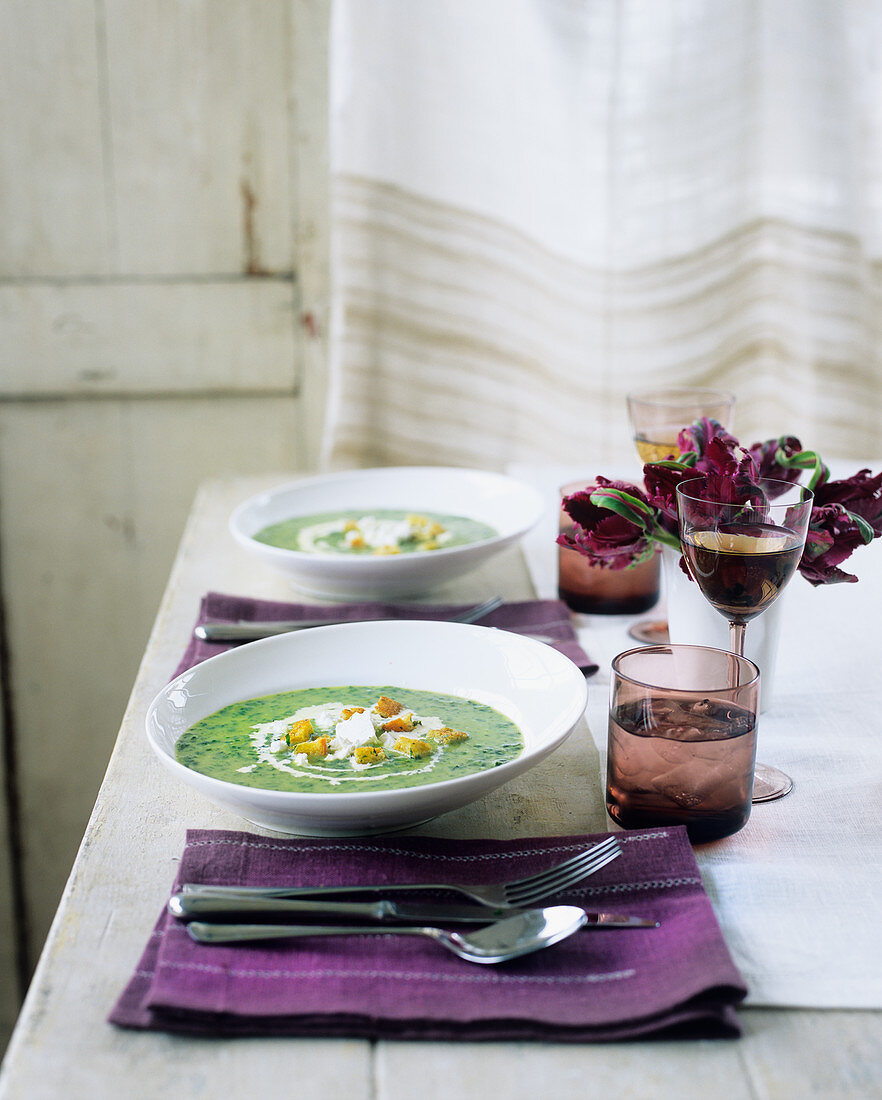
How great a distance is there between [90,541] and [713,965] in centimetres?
206

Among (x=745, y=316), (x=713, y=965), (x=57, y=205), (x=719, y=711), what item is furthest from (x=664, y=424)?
(x=57, y=205)

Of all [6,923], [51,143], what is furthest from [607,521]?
[6,923]

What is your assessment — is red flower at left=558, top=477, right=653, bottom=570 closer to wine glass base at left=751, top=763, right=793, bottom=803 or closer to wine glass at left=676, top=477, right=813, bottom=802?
wine glass at left=676, top=477, right=813, bottom=802

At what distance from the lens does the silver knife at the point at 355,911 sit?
70cm

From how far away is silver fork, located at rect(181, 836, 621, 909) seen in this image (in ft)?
2.37

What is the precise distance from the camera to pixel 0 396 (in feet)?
7.67

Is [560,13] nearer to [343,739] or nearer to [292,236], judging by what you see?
[292,236]

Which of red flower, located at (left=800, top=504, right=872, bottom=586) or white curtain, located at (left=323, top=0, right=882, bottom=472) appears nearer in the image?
red flower, located at (left=800, top=504, right=872, bottom=586)

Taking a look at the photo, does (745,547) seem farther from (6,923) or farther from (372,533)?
(6,923)

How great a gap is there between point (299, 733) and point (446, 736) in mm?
114

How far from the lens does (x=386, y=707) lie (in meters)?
0.92

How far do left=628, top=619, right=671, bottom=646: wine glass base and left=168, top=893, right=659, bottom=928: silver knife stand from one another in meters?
0.54

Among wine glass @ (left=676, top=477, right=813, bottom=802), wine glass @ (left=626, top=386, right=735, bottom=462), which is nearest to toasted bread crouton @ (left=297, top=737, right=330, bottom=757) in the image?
wine glass @ (left=676, top=477, right=813, bottom=802)

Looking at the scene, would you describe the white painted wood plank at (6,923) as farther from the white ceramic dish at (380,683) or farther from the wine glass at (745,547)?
the wine glass at (745,547)
